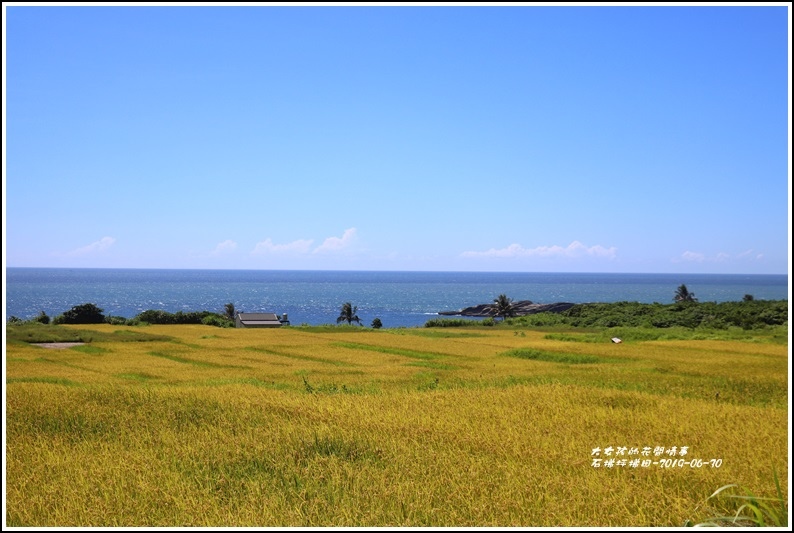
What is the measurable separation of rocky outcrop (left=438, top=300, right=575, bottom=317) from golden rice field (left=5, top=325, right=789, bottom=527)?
39858 mm

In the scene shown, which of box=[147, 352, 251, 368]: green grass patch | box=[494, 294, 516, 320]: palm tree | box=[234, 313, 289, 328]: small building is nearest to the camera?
box=[147, 352, 251, 368]: green grass patch

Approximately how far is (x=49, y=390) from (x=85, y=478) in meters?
4.80

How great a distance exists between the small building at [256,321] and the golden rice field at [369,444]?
1642 centimetres

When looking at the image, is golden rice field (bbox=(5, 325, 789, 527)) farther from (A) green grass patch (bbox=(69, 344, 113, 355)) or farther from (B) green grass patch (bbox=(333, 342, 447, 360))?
(B) green grass patch (bbox=(333, 342, 447, 360))

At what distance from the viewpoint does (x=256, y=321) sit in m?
34.3

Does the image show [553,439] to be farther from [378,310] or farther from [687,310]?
[378,310]

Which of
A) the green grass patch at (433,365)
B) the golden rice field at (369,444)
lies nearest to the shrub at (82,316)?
the golden rice field at (369,444)

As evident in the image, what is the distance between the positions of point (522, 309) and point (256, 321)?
46.4m

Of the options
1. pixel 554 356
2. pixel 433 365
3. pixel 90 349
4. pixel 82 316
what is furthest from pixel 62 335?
pixel 554 356

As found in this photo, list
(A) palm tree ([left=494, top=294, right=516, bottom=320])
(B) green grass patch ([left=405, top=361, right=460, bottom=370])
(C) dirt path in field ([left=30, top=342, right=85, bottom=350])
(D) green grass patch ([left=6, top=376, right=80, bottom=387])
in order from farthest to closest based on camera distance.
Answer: (A) palm tree ([left=494, top=294, right=516, bottom=320]) < (B) green grass patch ([left=405, top=361, right=460, bottom=370]) < (C) dirt path in field ([left=30, top=342, right=85, bottom=350]) < (D) green grass patch ([left=6, top=376, right=80, bottom=387])

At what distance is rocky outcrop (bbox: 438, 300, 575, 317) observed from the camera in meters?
57.9

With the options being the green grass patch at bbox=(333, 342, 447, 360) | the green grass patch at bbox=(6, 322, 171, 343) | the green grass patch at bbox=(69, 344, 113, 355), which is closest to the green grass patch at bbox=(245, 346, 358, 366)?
the green grass patch at bbox=(6, 322, 171, 343)

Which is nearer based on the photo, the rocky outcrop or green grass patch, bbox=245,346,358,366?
green grass patch, bbox=245,346,358,366

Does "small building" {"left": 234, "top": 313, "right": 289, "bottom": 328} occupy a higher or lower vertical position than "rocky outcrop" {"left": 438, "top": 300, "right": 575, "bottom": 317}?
higher
